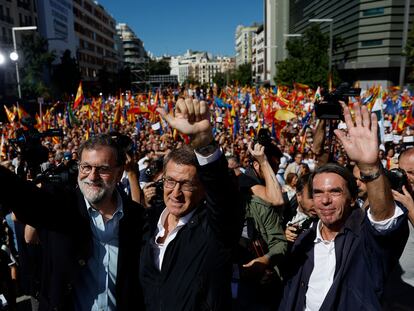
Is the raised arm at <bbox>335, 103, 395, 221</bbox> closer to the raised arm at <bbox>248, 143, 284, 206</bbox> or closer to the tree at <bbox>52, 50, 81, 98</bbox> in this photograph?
the raised arm at <bbox>248, 143, 284, 206</bbox>

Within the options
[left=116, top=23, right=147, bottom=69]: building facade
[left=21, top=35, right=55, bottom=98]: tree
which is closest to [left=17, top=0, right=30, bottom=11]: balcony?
[left=21, top=35, right=55, bottom=98]: tree

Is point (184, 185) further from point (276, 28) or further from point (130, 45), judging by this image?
point (130, 45)

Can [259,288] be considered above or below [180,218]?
below

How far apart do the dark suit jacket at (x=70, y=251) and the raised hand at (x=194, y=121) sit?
867mm

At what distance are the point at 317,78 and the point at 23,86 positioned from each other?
23.5 m

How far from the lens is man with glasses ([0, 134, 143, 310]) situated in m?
Answer: 2.24

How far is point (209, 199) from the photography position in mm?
1887

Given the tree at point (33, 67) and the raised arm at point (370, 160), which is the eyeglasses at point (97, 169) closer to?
the raised arm at point (370, 160)

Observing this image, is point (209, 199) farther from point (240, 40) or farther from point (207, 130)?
point (240, 40)

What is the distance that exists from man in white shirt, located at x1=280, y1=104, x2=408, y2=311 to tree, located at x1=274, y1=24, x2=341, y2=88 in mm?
28026

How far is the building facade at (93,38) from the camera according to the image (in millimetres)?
69938

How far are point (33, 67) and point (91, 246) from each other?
34103 millimetres

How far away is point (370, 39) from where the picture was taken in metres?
38.8

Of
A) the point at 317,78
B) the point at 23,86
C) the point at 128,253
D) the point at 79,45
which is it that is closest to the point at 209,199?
the point at 128,253
